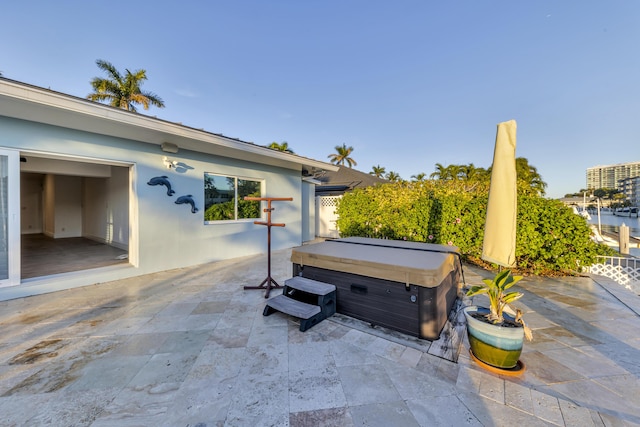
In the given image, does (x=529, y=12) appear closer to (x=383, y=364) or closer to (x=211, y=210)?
(x=383, y=364)

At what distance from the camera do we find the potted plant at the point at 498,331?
1.95 m

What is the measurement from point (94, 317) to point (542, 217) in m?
7.44

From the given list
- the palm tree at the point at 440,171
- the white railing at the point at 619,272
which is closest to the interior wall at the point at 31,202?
the white railing at the point at 619,272

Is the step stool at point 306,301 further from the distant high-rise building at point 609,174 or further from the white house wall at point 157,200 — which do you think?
the distant high-rise building at point 609,174

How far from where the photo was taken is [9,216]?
3680 mm

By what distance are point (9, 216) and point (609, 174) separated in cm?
8613

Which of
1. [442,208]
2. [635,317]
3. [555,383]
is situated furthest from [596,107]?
[555,383]

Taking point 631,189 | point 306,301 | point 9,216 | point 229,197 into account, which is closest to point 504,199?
point 306,301

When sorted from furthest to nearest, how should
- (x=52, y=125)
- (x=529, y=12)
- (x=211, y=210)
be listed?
(x=211, y=210), (x=529, y=12), (x=52, y=125)

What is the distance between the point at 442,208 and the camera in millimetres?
5578

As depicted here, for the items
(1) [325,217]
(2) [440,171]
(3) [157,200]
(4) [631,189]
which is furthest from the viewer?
(4) [631,189]

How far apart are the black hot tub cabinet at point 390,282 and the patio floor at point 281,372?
10.3 inches

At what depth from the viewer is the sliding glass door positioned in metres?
3.64

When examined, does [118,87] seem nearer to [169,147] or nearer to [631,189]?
[169,147]
